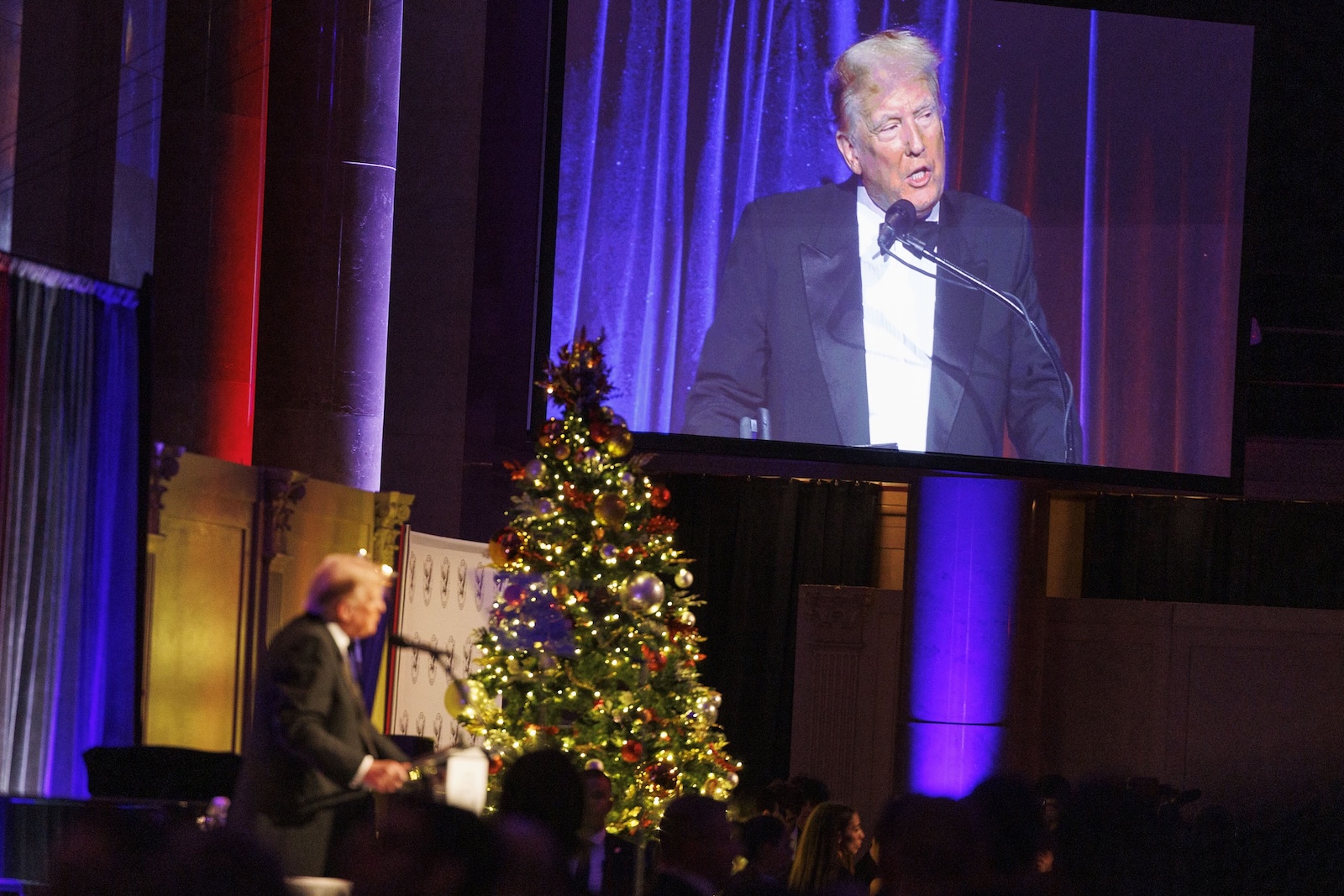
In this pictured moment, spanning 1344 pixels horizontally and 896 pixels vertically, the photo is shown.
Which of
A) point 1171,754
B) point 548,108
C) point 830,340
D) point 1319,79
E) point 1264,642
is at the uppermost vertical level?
point 1319,79

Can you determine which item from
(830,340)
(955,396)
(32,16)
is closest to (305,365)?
(32,16)

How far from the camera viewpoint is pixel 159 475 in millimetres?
7957

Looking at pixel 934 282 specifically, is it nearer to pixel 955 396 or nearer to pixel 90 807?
pixel 955 396

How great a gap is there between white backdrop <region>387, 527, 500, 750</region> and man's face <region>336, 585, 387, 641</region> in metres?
6.51

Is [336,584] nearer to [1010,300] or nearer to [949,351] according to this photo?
[949,351]

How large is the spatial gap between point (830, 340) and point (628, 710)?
143 inches

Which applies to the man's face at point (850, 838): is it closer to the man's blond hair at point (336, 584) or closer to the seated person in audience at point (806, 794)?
the seated person in audience at point (806, 794)

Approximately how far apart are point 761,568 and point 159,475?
6557 mm

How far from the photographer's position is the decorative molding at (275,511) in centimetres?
919

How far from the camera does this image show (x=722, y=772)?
7.75 m

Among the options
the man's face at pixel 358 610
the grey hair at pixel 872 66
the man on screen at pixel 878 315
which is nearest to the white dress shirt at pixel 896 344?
the man on screen at pixel 878 315

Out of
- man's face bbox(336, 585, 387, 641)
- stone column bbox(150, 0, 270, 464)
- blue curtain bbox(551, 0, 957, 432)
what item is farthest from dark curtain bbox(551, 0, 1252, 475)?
man's face bbox(336, 585, 387, 641)

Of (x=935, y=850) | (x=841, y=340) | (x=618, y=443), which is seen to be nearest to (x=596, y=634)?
(x=618, y=443)

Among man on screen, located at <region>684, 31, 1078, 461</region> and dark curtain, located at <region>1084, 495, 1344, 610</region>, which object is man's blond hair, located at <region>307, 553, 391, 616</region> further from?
dark curtain, located at <region>1084, 495, 1344, 610</region>
